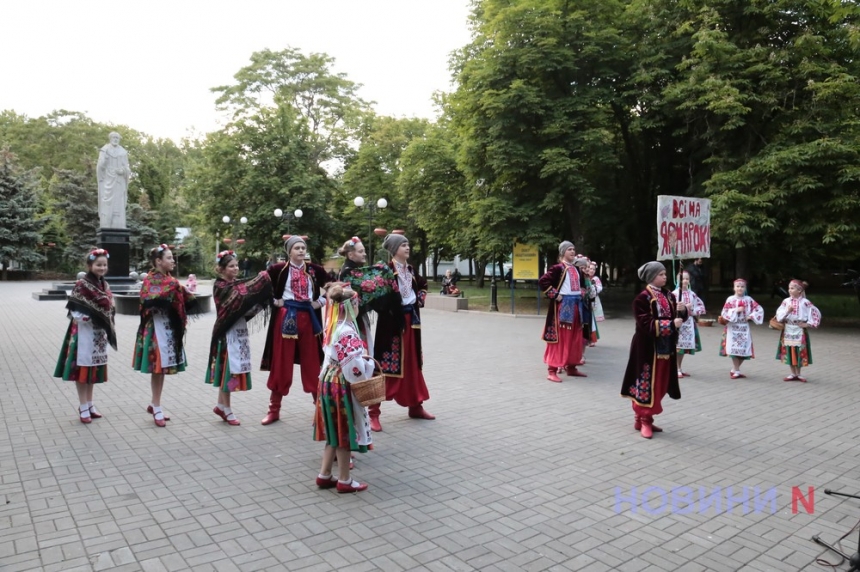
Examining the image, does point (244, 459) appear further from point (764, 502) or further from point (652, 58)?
point (652, 58)

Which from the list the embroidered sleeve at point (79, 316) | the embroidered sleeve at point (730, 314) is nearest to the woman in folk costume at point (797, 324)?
the embroidered sleeve at point (730, 314)

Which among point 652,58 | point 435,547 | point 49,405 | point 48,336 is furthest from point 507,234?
point 435,547

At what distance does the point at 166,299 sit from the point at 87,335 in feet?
3.10

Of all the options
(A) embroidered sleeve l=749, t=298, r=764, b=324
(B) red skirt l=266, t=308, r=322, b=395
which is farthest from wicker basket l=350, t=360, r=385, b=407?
(A) embroidered sleeve l=749, t=298, r=764, b=324

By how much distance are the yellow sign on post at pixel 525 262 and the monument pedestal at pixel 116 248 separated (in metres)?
15.9

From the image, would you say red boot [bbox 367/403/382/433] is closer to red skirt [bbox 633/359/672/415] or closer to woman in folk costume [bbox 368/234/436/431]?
woman in folk costume [bbox 368/234/436/431]

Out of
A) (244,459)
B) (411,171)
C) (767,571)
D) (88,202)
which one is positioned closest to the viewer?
(767,571)

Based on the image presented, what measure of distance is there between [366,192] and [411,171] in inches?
366

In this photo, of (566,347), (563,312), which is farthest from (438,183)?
(566,347)

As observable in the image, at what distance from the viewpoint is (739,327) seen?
31.6ft

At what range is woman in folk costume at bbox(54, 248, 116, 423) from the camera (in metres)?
6.43

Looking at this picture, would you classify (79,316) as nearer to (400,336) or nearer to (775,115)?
(400,336)

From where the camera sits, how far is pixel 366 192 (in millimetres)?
35781

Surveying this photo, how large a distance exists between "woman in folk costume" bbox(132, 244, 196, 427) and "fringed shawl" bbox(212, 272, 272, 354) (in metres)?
0.49
